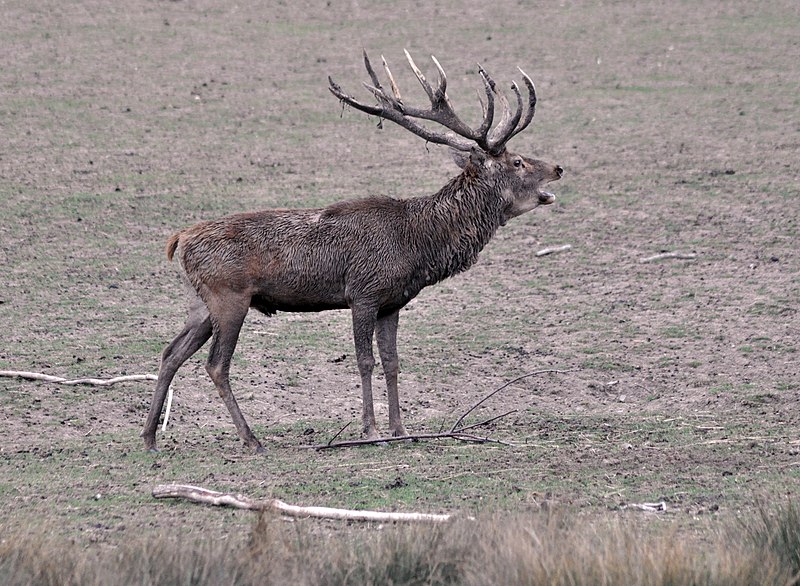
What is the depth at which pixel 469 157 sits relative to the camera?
10406mm

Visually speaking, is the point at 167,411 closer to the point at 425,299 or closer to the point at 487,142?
the point at 487,142

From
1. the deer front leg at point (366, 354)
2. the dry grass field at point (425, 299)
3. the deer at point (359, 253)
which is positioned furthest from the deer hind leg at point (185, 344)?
the deer front leg at point (366, 354)

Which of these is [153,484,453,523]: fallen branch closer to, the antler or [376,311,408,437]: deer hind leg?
[376,311,408,437]: deer hind leg

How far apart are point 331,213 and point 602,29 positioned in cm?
1326

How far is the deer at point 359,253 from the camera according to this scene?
9.55 m

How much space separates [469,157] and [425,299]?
3670 mm

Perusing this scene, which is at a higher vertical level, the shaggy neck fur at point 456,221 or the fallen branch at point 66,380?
the shaggy neck fur at point 456,221

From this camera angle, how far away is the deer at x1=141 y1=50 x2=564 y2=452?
9555mm

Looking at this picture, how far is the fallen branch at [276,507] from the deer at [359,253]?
1528 mm

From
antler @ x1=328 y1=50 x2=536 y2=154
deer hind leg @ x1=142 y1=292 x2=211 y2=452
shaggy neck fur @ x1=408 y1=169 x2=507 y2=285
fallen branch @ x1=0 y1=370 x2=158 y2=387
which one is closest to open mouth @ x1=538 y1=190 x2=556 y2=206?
shaggy neck fur @ x1=408 y1=169 x2=507 y2=285

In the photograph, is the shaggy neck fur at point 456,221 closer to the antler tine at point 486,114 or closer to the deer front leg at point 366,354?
the antler tine at point 486,114

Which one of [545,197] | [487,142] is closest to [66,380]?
[487,142]

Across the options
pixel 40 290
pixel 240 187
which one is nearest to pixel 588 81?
pixel 240 187

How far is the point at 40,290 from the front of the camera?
1359cm
